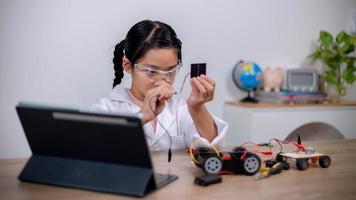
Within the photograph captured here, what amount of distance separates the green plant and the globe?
0.57 metres

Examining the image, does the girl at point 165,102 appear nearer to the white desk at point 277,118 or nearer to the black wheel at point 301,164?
the black wheel at point 301,164

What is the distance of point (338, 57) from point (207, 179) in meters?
2.53

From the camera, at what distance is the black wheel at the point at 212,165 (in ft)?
3.05

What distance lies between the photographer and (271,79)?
293 cm

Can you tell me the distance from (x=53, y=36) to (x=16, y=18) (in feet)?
0.73

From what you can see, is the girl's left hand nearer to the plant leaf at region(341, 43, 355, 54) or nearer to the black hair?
the black hair

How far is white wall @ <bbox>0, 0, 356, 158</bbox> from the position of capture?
239cm

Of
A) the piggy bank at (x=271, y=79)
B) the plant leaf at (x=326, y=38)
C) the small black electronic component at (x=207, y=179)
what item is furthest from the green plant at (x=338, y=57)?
the small black electronic component at (x=207, y=179)

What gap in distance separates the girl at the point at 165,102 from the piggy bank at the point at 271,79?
145 centimetres

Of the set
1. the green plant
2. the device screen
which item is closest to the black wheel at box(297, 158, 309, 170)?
the device screen

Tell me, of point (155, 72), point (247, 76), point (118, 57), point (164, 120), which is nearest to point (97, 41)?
point (118, 57)

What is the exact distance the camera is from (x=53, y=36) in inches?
96.0

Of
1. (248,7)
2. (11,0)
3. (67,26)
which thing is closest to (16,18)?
(11,0)

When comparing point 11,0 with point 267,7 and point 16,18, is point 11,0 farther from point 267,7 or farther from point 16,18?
point 267,7
